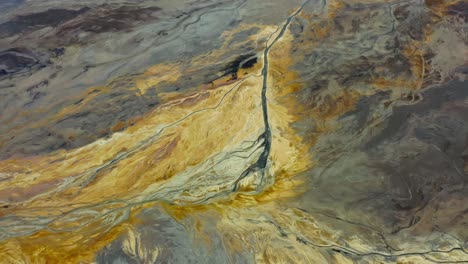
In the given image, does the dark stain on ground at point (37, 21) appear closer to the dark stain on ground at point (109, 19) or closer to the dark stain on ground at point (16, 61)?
the dark stain on ground at point (109, 19)

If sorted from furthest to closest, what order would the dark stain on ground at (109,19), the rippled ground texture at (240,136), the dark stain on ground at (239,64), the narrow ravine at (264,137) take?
1. the dark stain on ground at (109,19)
2. the dark stain on ground at (239,64)
3. the narrow ravine at (264,137)
4. the rippled ground texture at (240,136)

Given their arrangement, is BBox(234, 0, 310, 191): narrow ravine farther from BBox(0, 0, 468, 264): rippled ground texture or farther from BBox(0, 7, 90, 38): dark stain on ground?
BBox(0, 7, 90, 38): dark stain on ground

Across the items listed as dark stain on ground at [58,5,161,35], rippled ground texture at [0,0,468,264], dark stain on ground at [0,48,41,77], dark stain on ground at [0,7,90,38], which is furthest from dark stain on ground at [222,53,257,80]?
dark stain on ground at [0,7,90,38]

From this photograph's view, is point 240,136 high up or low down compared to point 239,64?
down

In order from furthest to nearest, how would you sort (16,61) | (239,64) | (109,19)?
(109,19) < (16,61) < (239,64)

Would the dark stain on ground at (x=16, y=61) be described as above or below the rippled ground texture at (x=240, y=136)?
above

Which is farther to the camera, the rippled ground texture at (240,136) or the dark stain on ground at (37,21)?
the dark stain on ground at (37,21)

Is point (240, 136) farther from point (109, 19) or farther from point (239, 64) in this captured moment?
point (109, 19)

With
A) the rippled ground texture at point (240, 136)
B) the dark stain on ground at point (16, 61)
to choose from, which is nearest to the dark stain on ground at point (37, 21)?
the rippled ground texture at point (240, 136)

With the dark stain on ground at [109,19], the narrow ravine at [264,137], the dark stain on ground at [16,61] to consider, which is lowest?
the narrow ravine at [264,137]

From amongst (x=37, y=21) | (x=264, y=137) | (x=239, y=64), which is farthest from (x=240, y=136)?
(x=37, y=21)
